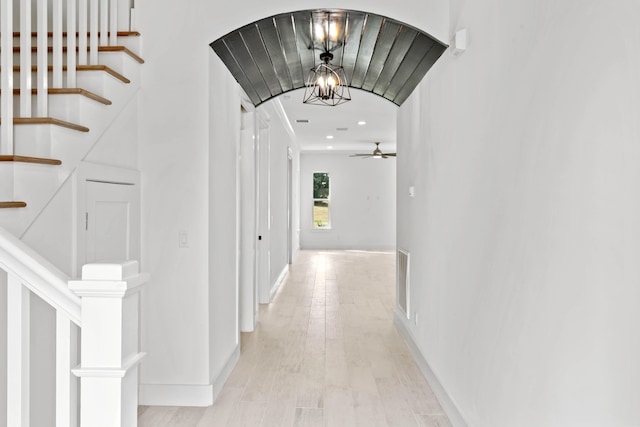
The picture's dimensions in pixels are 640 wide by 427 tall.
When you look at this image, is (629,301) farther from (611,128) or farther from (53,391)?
(53,391)

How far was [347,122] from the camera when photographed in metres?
8.45

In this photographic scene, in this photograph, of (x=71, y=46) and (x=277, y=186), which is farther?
(x=277, y=186)

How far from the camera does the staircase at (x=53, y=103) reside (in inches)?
75.8

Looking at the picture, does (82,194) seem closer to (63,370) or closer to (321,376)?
(63,370)

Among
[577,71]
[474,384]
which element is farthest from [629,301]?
[474,384]

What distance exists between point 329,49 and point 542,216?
2.60 meters

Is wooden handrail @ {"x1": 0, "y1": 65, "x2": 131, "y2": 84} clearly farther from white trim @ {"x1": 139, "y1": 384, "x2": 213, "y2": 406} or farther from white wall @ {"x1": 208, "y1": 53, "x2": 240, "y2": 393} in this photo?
white trim @ {"x1": 139, "y1": 384, "x2": 213, "y2": 406}

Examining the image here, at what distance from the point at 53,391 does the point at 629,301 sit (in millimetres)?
2259

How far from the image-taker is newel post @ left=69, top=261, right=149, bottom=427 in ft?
3.66

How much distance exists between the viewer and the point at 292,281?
25.1 ft

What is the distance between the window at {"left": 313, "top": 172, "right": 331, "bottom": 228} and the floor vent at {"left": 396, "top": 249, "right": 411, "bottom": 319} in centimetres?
831

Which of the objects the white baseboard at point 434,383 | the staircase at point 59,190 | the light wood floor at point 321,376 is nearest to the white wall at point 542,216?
the white baseboard at point 434,383

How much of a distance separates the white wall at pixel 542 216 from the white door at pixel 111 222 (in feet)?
6.22

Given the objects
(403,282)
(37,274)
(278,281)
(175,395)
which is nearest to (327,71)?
(403,282)
